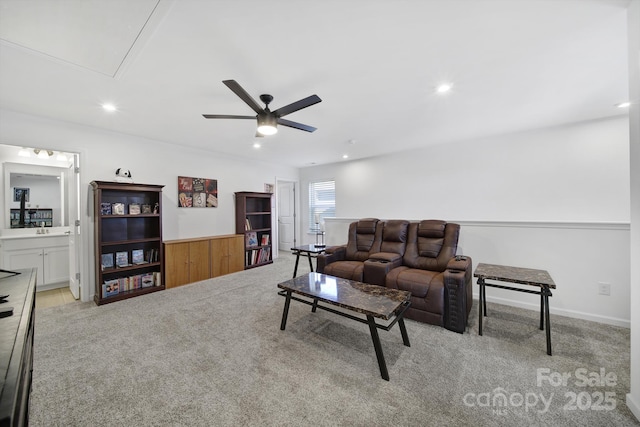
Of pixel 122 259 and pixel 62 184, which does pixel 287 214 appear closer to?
pixel 122 259

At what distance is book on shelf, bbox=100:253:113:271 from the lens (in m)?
3.46

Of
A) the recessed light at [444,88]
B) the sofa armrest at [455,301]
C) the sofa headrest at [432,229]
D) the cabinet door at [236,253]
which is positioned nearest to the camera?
the recessed light at [444,88]

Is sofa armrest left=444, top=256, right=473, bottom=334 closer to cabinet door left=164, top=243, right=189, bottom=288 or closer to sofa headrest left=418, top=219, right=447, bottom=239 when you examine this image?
sofa headrest left=418, top=219, right=447, bottom=239

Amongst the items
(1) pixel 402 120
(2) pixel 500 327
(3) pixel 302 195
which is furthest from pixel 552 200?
(3) pixel 302 195

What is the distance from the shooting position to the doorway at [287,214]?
22.7 feet

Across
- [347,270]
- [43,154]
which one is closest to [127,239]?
[43,154]

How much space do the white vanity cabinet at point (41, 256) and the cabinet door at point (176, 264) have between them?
169 centimetres

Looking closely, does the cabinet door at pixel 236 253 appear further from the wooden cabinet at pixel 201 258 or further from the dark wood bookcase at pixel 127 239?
the dark wood bookcase at pixel 127 239

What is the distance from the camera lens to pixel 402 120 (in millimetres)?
3236

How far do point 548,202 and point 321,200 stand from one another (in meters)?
4.36

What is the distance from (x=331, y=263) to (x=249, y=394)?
2115mm

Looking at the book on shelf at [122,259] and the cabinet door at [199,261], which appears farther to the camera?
the cabinet door at [199,261]

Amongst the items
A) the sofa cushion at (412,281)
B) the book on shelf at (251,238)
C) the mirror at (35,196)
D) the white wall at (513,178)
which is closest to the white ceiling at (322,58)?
the white wall at (513,178)

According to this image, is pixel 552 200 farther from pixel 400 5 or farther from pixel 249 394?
pixel 249 394
